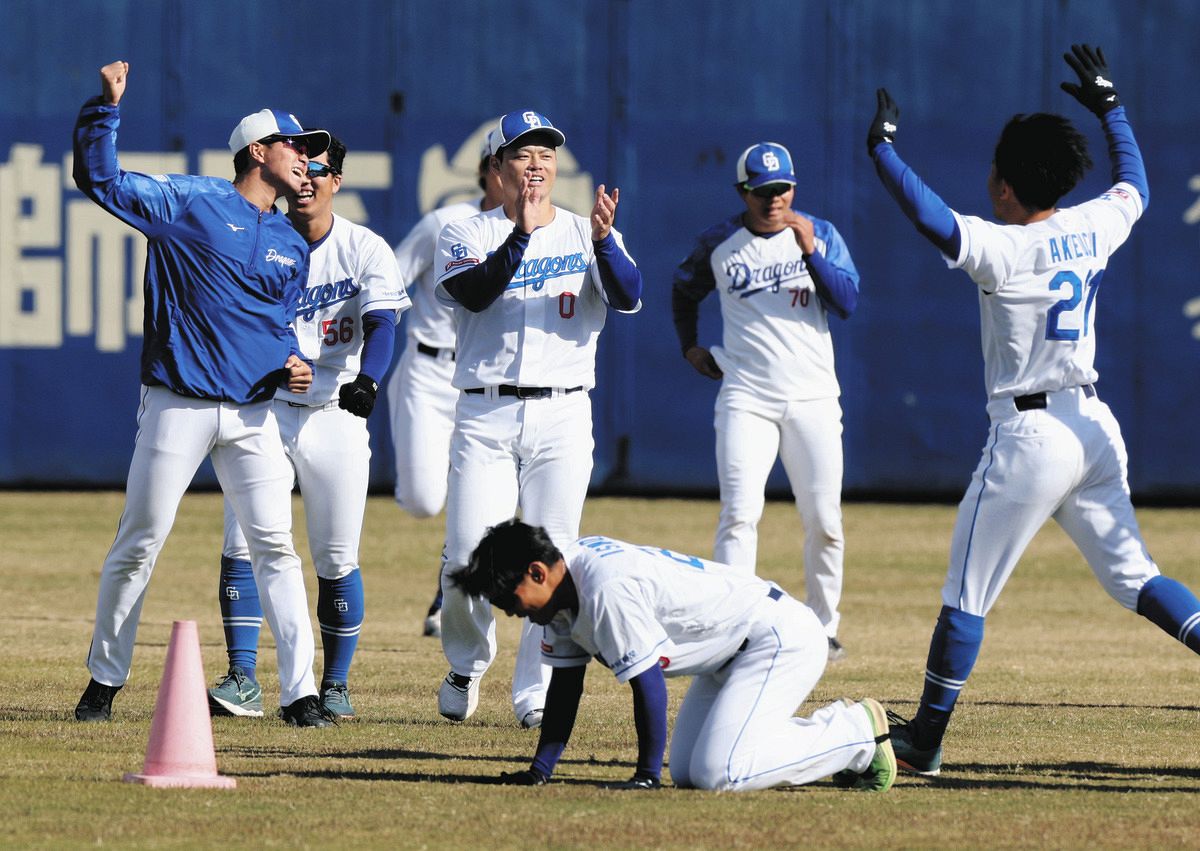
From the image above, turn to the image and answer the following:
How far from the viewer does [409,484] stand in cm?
1070

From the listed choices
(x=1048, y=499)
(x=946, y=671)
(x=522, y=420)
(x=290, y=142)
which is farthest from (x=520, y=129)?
(x=946, y=671)

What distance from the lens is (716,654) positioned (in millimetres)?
6168

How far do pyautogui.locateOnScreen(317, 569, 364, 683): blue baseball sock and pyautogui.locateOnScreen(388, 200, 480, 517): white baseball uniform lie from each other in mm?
2659

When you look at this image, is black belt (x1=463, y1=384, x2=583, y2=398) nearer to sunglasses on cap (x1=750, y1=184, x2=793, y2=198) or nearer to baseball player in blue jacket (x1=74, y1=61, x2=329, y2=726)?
baseball player in blue jacket (x1=74, y1=61, x2=329, y2=726)

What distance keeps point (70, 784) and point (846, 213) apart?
11941mm

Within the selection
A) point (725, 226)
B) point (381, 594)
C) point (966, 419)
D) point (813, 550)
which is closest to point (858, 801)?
point (813, 550)

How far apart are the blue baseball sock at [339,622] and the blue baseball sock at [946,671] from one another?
2.48m

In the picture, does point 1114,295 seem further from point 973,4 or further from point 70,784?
point 70,784

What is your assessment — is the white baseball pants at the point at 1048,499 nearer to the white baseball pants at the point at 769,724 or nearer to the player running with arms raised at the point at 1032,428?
the player running with arms raised at the point at 1032,428

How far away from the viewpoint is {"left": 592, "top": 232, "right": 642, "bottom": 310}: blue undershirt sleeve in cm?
735

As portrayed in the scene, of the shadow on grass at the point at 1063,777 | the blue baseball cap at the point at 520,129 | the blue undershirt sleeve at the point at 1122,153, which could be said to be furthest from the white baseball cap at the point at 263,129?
the shadow on grass at the point at 1063,777

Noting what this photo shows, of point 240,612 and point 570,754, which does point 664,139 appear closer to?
point 240,612

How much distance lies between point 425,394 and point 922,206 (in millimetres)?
5078

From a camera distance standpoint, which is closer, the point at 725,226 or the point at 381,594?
the point at 725,226
